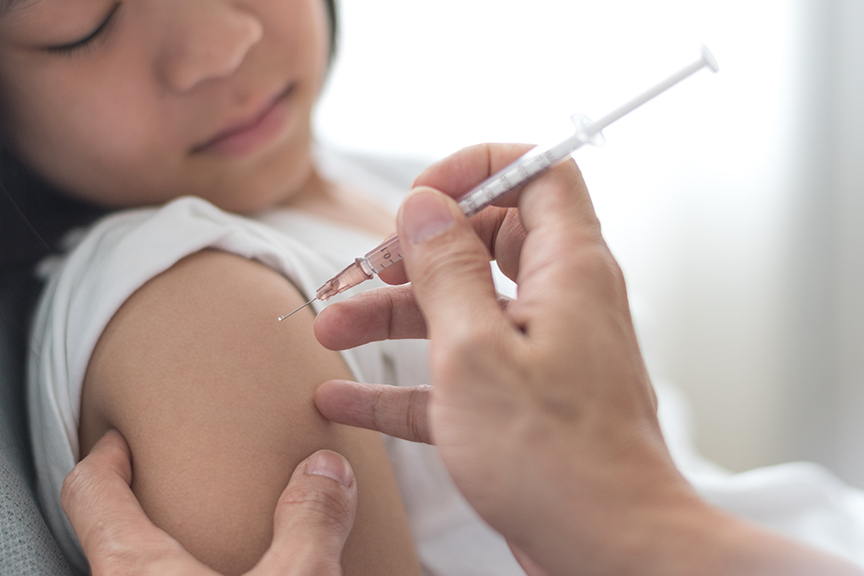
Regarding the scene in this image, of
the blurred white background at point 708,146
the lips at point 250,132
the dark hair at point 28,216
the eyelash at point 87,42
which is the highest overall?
the eyelash at point 87,42

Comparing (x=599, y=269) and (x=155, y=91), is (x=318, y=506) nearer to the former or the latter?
(x=599, y=269)

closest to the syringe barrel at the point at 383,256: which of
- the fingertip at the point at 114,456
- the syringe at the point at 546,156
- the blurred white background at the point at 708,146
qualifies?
the syringe at the point at 546,156

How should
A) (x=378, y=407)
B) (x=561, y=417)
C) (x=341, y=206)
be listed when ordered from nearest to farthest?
(x=561, y=417) → (x=378, y=407) → (x=341, y=206)

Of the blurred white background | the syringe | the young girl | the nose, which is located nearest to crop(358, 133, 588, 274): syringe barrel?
the syringe

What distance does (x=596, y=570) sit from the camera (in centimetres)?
50

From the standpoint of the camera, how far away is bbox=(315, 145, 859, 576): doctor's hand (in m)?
0.49

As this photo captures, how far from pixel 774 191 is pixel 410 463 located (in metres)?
1.78

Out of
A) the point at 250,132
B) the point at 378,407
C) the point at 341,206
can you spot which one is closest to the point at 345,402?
the point at 378,407

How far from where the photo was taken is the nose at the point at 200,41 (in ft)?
2.64

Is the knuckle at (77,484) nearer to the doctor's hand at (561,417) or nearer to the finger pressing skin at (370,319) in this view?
the finger pressing skin at (370,319)

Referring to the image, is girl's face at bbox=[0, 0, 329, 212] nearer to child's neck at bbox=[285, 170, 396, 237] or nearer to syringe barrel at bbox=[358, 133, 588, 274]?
child's neck at bbox=[285, 170, 396, 237]

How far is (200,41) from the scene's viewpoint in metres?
0.81

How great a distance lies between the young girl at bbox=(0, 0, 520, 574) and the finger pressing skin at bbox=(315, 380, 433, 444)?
2 cm

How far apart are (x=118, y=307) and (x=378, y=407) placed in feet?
1.07
